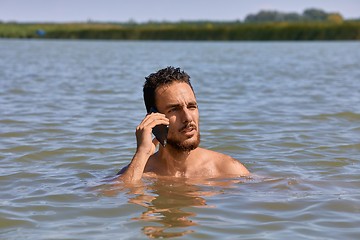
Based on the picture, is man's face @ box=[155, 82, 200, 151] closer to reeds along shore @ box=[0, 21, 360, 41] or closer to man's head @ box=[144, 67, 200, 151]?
man's head @ box=[144, 67, 200, 151]

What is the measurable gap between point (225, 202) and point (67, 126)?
527 cm

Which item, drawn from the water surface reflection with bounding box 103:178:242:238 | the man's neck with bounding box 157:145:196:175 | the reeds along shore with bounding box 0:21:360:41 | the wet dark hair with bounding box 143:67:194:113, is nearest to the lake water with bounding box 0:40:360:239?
the water surface reflection with bounding box 103:178:242:238

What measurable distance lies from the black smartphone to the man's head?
4cm

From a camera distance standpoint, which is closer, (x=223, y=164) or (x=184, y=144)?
(x=184, y=144)

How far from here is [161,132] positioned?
6.20 m

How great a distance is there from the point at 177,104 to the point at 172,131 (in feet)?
→ 0.74

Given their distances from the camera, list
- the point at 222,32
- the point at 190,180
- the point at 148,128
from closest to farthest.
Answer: the point at 148,128 < the point at 190,180 < the point at 222,32

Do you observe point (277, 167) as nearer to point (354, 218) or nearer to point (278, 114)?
point (354, 218)

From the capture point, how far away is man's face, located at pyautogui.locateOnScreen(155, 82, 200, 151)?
6.10 meters

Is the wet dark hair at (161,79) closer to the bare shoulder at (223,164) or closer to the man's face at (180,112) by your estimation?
the man's face at (180,112)

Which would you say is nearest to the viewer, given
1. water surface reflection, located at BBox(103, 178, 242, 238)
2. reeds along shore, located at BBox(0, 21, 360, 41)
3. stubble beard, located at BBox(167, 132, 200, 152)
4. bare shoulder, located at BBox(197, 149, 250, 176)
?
water surface reflection, located at BBox(103, 178, 242, 238)

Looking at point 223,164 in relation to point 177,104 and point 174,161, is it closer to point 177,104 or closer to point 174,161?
point 174,161

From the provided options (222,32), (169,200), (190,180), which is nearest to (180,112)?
(169,200)

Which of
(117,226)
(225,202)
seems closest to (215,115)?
(225,202)
